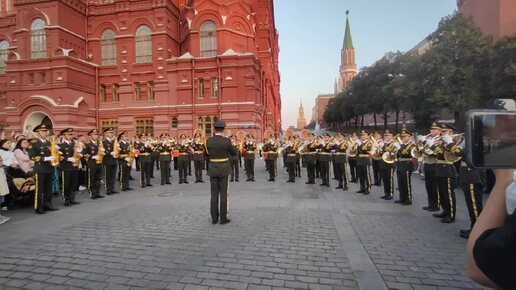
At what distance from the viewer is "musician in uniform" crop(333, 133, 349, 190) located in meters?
11.8

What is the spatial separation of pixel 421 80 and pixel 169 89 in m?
27.4

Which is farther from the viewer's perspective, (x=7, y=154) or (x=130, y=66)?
(x=130, y=66)

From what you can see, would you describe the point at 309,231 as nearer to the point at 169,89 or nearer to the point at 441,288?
the point at 441,288

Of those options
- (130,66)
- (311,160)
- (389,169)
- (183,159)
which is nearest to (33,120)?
(130,66)

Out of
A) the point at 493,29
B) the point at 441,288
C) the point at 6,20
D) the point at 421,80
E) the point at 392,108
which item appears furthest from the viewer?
the point at 392,108

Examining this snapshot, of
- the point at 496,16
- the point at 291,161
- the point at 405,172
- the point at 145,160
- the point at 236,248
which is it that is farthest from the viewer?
the point at 496,16

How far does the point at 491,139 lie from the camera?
1408 mm

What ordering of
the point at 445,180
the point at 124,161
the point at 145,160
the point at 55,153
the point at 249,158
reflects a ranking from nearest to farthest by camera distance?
the point at 445,180, the point at 55,153, the point at 124,161, the point at 145,160, the point at 249,158

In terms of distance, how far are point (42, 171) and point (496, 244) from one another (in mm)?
9498

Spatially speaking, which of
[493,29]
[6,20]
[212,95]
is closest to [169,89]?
[212,95]

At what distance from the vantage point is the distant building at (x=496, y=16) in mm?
38125

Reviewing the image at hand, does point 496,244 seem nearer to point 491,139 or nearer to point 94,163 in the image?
point 491,139

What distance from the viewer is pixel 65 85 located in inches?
1093

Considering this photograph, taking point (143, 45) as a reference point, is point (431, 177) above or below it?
below
